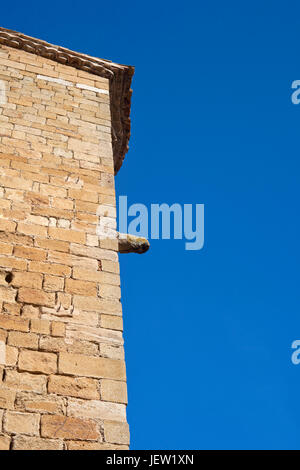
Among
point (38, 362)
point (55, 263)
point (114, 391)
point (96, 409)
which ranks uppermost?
point (55, 263)

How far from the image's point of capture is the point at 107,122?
6.05 m

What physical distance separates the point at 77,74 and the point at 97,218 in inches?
107

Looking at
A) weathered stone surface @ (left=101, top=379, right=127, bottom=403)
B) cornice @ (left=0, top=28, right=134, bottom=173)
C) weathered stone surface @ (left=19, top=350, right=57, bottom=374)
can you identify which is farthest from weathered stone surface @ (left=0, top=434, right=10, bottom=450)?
cornice @ (left=0, top=28, right=134, bottom=173)

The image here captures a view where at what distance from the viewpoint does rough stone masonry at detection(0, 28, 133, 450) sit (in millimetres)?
3447

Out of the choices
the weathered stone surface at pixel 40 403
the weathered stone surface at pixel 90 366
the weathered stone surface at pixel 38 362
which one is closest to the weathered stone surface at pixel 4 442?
the weathered stone surface at pixel 40 403

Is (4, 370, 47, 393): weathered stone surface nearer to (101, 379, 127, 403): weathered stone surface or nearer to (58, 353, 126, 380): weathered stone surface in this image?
(58, 353, 126, 380): weathered stone surface

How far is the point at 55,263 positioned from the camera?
4.28 metres

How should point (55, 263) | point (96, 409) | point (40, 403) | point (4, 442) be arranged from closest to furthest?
point (4, 442)
point (40, 403)
point (96, 409)
point (55, 263)

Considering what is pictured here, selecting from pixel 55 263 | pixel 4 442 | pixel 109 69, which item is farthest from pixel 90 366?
pixel 109 69

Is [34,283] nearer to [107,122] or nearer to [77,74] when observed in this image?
[107,122]

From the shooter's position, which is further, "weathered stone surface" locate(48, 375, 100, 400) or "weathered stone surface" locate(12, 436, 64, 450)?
"weathered stone surface" locate(48, 375, 100, 400)

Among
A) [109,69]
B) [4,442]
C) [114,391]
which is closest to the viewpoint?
[4,442]

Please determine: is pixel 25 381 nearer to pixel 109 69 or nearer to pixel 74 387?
pixel 74 387

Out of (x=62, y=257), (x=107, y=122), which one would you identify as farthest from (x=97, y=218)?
(x=107, y=122)
